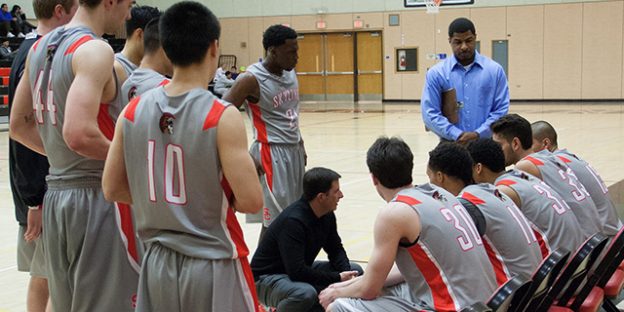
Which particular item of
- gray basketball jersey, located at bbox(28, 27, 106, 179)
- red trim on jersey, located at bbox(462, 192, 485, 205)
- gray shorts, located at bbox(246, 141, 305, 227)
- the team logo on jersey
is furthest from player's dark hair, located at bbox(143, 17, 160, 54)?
gray shorts, located at bbox(246, 141, 305, 227)

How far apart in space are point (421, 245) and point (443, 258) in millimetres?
105

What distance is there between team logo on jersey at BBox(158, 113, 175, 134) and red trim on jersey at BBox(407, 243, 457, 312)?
1.23m

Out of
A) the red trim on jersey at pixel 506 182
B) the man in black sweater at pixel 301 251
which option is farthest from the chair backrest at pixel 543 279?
the man in black sweater at pixel 301 251

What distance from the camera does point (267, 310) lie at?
515cm

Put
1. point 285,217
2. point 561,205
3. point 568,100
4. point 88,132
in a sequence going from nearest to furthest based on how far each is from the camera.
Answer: point 88,132, point 561,205, point 285,217, point 568,100

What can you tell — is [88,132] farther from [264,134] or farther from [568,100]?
[568,100]

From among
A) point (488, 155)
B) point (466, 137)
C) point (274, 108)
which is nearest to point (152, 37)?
point (488, 155)

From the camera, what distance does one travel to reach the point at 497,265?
154 inches

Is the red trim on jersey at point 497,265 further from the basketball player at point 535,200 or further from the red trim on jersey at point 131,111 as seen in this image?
the red trim on jersey at point 131,111

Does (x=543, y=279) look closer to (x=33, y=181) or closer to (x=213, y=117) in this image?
(x=213, y=117)

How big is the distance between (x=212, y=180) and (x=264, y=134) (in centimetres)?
311

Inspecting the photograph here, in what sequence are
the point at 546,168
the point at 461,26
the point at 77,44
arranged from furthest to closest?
the point at 461,26
the point at 546,168
the point at 77,44

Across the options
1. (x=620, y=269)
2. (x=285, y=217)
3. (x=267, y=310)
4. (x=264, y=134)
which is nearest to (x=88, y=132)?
(x=285, y=217)

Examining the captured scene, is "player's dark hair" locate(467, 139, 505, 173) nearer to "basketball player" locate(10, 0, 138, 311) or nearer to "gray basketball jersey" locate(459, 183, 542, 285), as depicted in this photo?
"gray basketball jersey" locate(459, 183, 542, 285)
